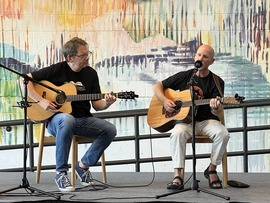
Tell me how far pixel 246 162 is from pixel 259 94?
65 cm

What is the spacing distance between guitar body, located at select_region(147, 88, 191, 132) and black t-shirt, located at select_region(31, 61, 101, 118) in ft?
1.50

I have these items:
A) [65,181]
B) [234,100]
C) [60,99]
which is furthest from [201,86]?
[65,181]

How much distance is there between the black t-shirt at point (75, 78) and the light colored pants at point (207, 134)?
0.71 meters

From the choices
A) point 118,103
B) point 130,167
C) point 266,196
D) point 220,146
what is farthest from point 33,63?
point 266,196

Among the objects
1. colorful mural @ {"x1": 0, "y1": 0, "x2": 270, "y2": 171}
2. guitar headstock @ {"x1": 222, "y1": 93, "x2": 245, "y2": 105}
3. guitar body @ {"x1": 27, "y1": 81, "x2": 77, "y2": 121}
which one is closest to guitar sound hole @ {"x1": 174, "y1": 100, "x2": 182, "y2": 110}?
guitar headstock @ {"x1": 222, "y1": 93, "x2": 245, "y2": 105}

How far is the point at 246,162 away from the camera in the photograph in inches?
269

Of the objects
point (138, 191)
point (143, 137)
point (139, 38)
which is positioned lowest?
point (138, 191)

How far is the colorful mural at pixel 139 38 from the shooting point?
6.89 meters

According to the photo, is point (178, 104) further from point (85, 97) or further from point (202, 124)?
point (85, 97)

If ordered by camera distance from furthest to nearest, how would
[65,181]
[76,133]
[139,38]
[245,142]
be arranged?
1. [139,38]
2. [245,142]
3. [76,133]
4. [65,181]

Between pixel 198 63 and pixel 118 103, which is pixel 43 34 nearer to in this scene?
pixel 118 103

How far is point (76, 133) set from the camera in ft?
17.9

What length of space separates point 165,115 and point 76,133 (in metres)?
0.68

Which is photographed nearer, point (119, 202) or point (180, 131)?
point (119, 202)
